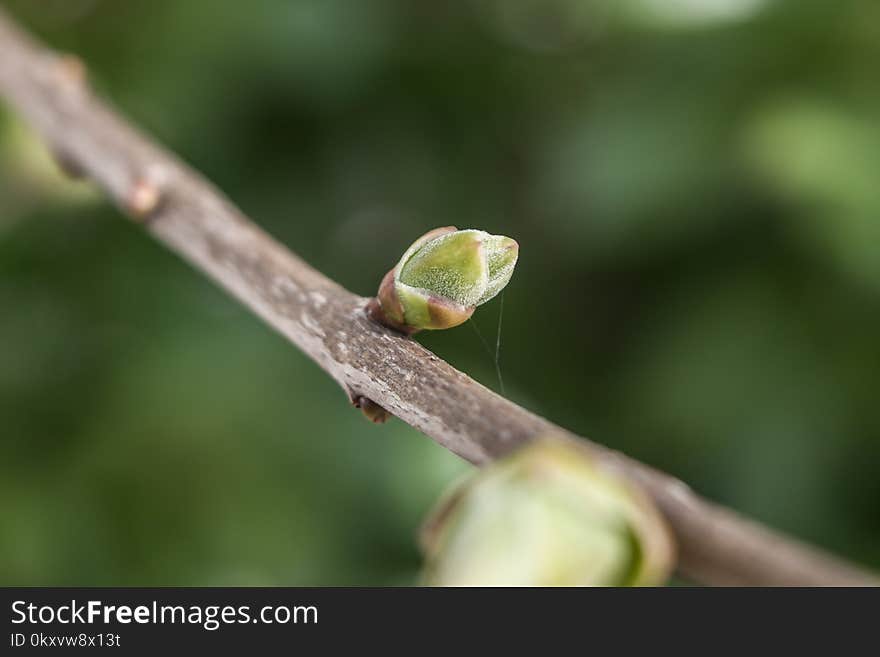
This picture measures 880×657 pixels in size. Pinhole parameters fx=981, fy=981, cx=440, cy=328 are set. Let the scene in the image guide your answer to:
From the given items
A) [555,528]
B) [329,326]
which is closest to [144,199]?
[329,326]

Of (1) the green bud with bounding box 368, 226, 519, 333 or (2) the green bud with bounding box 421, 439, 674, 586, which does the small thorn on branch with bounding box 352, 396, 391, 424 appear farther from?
(2) the green bud with bounding box 421, 439, 674, 586

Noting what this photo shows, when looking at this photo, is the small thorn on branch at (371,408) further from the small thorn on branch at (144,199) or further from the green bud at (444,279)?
the small thorn on branch at (144,199)

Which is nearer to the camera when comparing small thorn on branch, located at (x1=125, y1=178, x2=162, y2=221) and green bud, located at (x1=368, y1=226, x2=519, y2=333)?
green bud, located at (x1=368, y1=226, x2=519, y2=333)

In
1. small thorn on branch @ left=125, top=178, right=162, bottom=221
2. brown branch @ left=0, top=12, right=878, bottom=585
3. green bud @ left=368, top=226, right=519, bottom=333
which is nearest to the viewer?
brown branch @ left=0, top=12, right=878, bottom=585

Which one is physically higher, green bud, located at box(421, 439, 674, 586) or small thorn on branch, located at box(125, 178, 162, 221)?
small thorn on branch, located at box(125, 178, 162, 221)

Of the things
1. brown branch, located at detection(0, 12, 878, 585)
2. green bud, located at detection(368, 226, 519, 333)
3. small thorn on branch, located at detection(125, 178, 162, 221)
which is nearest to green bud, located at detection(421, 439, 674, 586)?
brown branch, located at detection(0, 12, 878, 585)

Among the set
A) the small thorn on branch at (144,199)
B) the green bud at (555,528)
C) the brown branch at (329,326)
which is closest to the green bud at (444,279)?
the brown branch at (329,326)

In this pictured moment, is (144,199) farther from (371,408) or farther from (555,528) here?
(555,528)
